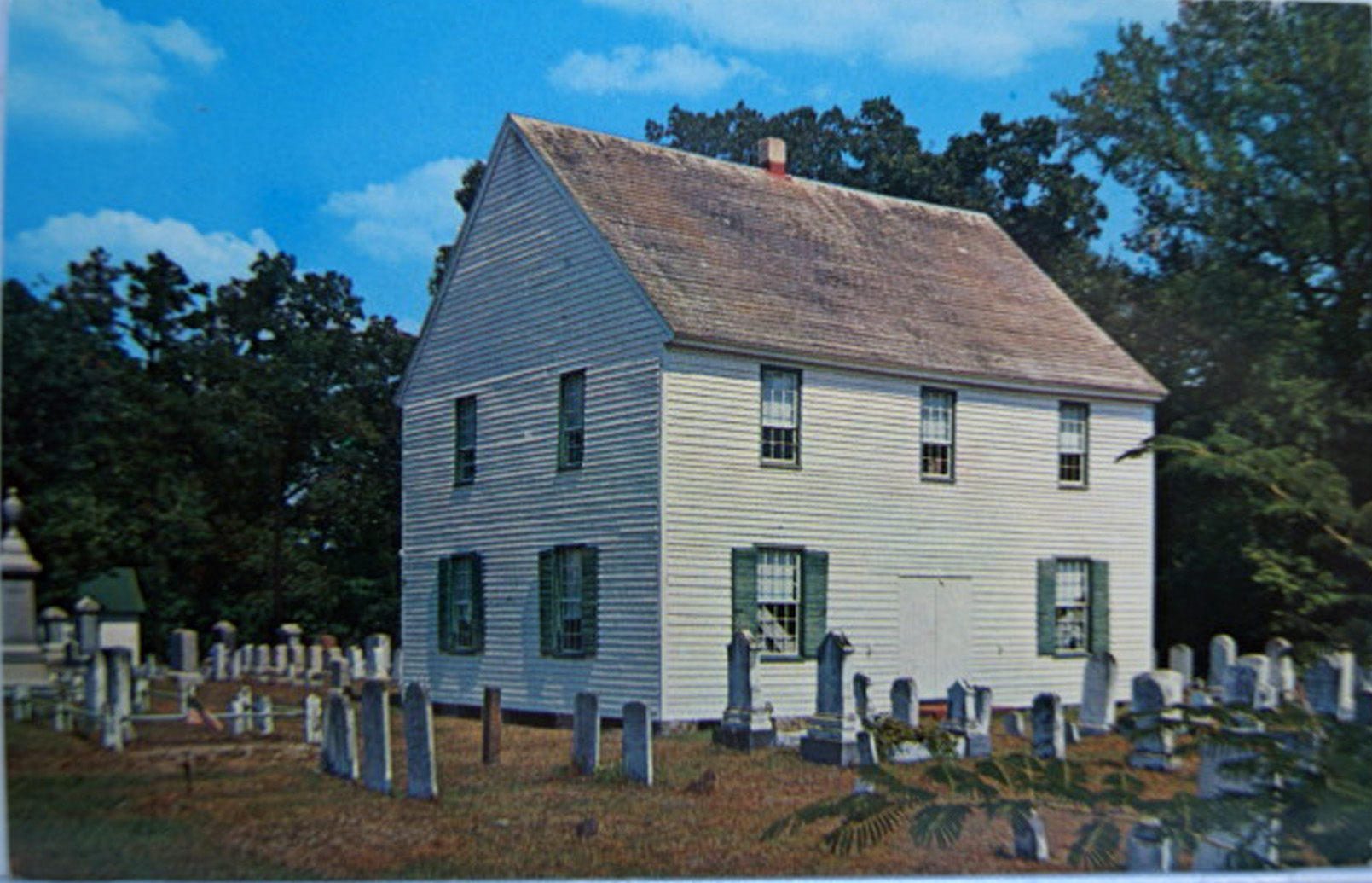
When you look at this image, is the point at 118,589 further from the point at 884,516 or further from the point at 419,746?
the point at 884,516

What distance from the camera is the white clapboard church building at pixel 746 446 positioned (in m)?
7.55

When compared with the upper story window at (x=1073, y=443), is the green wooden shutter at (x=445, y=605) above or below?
below

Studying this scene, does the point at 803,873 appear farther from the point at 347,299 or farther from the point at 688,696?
the point at 347,299

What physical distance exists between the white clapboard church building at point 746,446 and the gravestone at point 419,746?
0.86 feet

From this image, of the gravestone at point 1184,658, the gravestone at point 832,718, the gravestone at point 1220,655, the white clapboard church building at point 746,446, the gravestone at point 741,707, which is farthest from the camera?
the gravestone at point 1184,658

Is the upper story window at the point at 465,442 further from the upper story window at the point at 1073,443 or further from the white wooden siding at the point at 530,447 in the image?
the upper story window at the point at 1073,443

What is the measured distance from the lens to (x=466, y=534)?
7664 mm

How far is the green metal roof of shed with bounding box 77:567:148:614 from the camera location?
7113 millimetres

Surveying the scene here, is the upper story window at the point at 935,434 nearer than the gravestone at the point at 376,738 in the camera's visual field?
No

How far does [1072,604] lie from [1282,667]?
3.88 ft

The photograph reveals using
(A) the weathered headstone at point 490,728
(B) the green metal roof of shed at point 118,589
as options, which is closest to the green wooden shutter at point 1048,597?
(A) the weathered headstone at point 490,728

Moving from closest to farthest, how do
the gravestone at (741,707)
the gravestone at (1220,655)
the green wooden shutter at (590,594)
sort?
1. the green wooden shutter at (590,594)
2. the gravestone at (741,707)
3. the gravestone at (1220,655)

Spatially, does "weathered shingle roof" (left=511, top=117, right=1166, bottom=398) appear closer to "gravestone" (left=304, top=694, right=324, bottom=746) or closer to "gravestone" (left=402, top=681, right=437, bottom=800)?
"gravestone" (left=402, top=681, right=437, bottom=800)

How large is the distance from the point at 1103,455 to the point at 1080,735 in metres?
1.57
